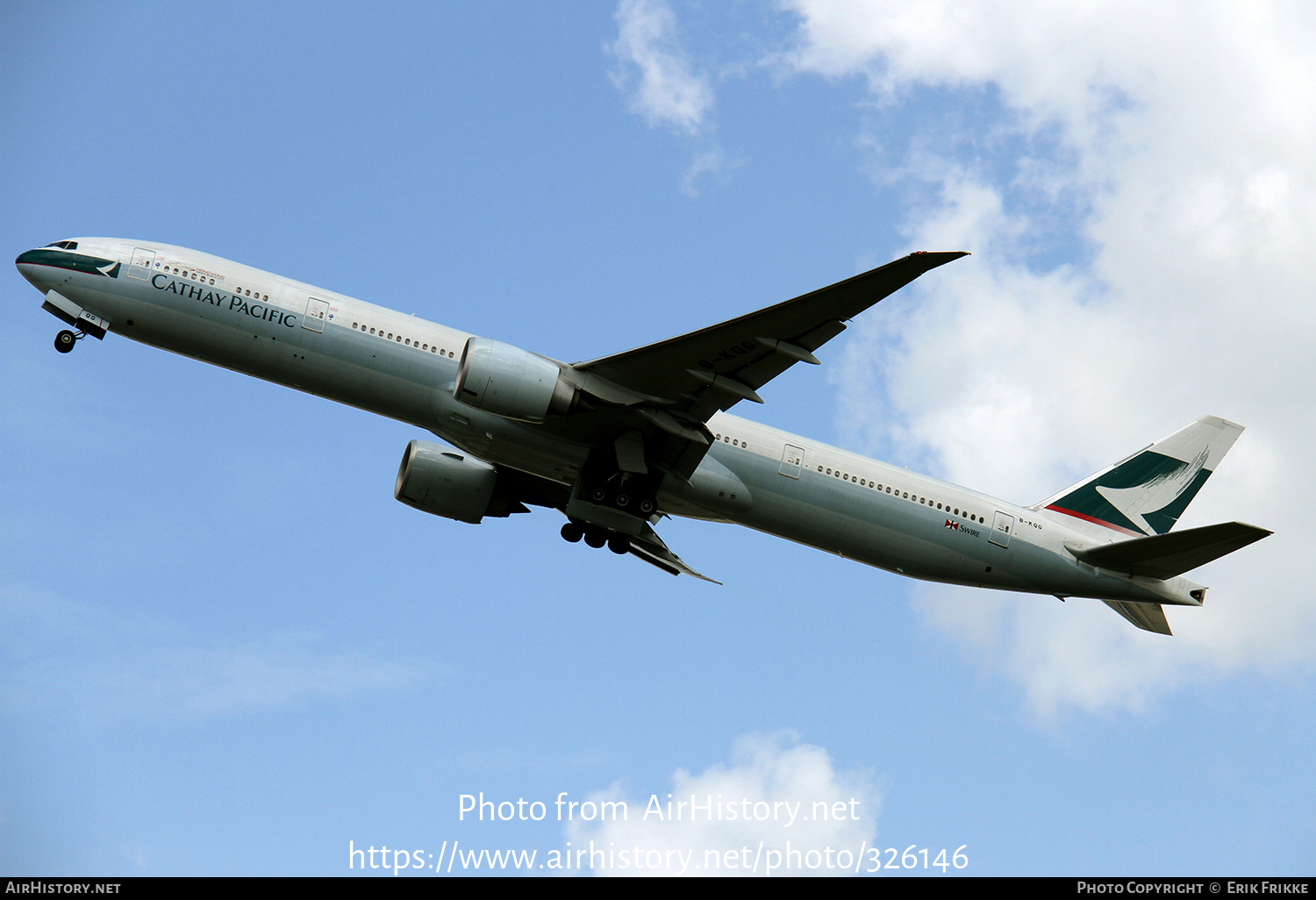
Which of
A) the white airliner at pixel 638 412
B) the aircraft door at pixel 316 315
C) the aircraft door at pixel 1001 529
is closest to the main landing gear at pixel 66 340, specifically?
the white airliner at pixel 638 412

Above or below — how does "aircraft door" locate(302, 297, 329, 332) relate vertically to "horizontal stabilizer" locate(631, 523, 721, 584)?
above

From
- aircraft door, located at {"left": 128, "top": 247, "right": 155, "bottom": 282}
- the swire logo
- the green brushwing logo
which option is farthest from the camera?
the green brushwing logo

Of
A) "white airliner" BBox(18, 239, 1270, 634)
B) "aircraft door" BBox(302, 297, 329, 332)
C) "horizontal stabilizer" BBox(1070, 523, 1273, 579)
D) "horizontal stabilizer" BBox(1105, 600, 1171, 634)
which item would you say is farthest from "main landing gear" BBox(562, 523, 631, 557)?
"horizontal stabilizer" BBox(1105, 600, 1171, 634)

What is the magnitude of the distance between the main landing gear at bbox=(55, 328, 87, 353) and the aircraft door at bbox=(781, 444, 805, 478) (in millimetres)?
17040

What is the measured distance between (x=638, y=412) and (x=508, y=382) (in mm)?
3311

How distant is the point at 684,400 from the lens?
975 inches

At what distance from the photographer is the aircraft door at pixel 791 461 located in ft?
87.4

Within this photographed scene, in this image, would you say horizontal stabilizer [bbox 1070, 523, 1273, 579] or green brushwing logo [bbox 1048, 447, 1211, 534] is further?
green brushwing logo [bbox 1048, 447, 1211, 534]

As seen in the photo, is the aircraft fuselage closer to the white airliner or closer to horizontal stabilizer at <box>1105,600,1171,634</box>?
the white airliner

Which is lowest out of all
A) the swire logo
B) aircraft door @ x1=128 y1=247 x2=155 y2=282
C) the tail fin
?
the swire logo

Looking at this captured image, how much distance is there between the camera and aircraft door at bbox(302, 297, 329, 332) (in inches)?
958

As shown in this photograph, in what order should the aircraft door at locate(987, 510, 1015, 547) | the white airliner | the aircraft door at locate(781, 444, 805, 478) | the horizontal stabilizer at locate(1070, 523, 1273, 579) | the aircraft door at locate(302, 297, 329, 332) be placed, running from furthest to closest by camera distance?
1. the aircraft door at locate(987, 510, 1015, 547)
2. the aircraft door at locate(781, 444, 805, 478)
3. the horizontal stabilizer at locate(1070, 523, 1273, 579)
4. the aircraft door at locate(302, 297, 329, 332)
5. the white airliner

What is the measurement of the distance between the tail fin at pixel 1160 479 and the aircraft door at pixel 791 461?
→ 8.83 meters
